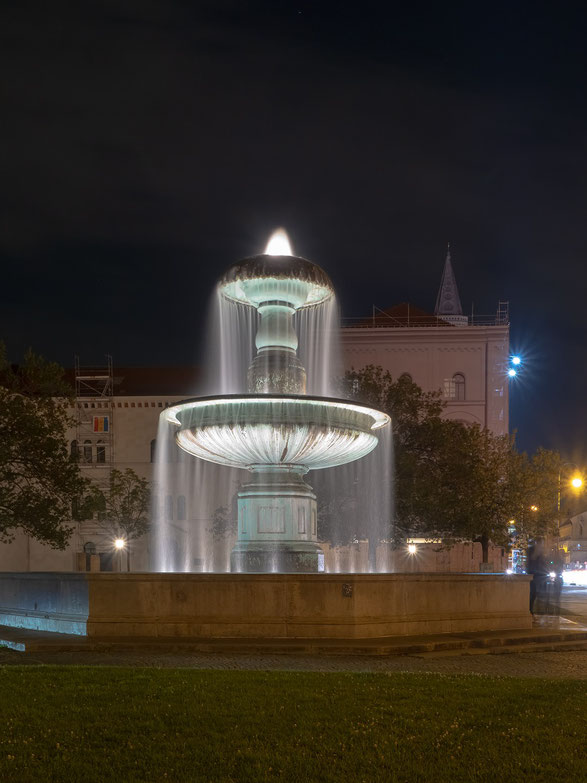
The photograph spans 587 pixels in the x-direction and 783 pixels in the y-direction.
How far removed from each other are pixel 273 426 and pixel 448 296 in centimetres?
5940

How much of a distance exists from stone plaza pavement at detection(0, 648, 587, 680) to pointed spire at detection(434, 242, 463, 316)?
6108cm

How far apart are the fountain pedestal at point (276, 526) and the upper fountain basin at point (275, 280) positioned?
2.95 metres

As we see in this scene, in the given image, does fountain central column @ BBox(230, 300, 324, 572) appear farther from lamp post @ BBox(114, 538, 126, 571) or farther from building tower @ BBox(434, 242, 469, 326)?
building tower @ BBox(434, 242, 469, 326)

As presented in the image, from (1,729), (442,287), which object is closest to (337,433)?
(1,729)

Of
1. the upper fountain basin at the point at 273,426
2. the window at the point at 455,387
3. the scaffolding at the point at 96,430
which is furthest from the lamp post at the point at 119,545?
the upper fountain basin at the point at 273,426

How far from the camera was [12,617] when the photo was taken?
1307 centimetres

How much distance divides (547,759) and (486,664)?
472 cm

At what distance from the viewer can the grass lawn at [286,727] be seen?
4953 millimetres

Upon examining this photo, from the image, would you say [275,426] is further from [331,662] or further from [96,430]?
[96,430]

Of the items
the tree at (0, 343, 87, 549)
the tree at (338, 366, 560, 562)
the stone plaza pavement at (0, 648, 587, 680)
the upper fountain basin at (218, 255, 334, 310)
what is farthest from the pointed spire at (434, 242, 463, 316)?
the stone plaza pavement at (0, 648, 587, 680)

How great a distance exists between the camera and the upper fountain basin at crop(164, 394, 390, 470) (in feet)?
44.2

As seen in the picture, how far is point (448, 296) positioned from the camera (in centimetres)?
7100

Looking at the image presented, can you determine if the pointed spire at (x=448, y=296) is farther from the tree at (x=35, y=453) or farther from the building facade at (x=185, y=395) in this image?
the tree at (x=35, y=453)

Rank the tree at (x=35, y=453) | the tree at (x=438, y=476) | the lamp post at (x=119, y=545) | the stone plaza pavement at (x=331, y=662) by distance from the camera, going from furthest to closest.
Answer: the lamp post at (x=119, y=545) → the tree at (x=438, y=476) → the tree at (x=35, y=453) → the stone plaza pavement at (x=331, y=662)
